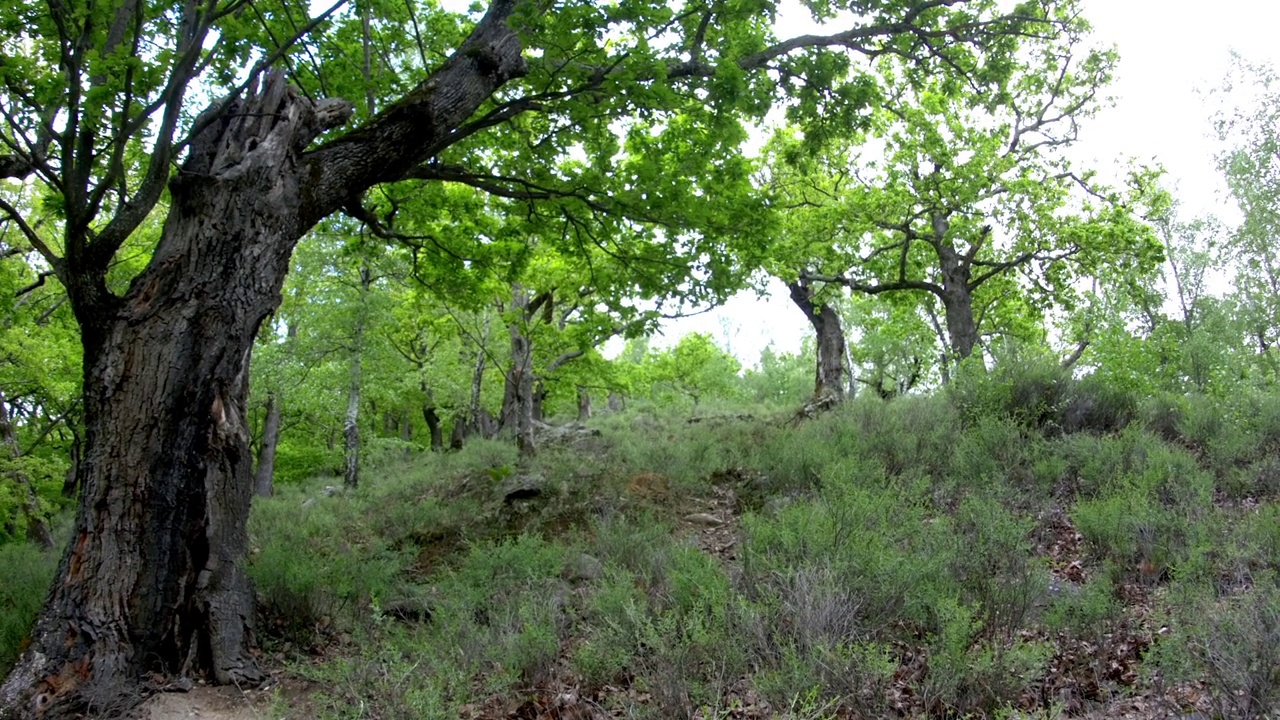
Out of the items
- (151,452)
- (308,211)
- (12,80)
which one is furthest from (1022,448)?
(12,80)

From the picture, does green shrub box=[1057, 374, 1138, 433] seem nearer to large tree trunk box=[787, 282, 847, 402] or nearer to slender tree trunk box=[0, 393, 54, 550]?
large tree trunk box=[787, 282, 847, 402]

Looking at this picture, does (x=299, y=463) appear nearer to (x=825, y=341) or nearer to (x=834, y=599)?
(x=825, y=341)

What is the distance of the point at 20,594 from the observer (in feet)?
20.6

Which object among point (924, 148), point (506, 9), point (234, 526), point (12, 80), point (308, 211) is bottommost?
point (234, 526)

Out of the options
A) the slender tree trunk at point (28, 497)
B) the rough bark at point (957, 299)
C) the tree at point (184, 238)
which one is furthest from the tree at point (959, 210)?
the slender tree trunk at point (28, 497)

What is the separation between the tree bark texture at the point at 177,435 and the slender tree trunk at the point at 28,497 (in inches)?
301

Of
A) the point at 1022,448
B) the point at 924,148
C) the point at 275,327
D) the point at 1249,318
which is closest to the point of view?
the point at 1022,448

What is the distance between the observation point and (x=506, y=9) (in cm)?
649

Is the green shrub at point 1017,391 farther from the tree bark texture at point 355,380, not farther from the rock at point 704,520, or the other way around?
the tree bark texture at point 355,380

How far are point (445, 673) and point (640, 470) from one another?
5.86 m

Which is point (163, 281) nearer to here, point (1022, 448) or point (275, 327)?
point (1022, 448)

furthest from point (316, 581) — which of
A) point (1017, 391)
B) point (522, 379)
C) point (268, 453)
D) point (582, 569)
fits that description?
point (268, 453)

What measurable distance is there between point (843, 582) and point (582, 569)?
2.78 meters

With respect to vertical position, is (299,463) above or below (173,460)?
above
